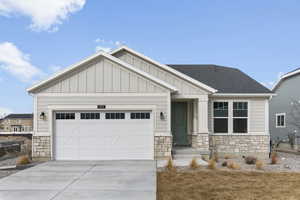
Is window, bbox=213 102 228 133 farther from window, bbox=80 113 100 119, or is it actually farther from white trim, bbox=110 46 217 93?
window, bbox=80 113 100 119

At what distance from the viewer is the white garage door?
13078mm

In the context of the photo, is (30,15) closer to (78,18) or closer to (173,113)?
(78,18)

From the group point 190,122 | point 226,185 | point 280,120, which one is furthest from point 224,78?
point 226,185

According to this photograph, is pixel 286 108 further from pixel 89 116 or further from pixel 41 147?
pixel 41 147

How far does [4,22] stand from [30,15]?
1626 millimetres

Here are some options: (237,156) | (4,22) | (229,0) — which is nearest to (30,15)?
(4,22)

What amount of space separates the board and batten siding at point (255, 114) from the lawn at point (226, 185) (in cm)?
507

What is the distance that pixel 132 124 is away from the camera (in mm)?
13203

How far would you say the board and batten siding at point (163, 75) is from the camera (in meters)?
14.1

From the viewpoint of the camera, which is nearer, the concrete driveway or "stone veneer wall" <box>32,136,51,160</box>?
the concrete driveway

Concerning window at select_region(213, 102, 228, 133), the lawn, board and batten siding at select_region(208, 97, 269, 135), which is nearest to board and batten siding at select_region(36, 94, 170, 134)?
board and batten siding at select_region(208, 97, 269, 135)

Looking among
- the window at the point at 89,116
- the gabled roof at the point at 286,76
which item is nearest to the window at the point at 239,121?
the window at the point at 89,116

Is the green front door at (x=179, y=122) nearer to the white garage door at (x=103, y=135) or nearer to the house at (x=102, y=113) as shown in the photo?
the house at (x=102, y=113)

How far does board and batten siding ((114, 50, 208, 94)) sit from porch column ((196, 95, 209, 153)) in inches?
19.4
